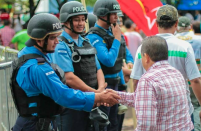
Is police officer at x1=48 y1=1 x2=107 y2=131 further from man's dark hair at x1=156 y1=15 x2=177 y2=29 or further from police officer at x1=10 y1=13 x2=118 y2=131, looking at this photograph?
man's dark hair at x1=156 y1=15 x2=177 y2=29

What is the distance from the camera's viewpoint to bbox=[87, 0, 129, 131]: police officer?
4980 millimetres

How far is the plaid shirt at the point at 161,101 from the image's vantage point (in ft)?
9.76

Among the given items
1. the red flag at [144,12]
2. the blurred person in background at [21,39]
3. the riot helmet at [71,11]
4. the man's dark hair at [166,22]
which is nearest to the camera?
the man's dark hair at [166,22]

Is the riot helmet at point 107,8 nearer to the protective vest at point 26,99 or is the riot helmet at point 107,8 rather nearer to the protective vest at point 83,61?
the protective vest at point 83,61

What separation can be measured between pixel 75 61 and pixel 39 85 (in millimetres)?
1133

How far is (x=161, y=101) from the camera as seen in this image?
9.98 ft

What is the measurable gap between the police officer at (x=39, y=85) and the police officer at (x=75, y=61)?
70 cm

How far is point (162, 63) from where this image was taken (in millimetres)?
3199

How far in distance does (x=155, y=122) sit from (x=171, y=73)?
0.49 m

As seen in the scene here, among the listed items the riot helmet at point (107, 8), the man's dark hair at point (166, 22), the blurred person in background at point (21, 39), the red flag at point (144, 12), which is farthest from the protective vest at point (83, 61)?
the blurred person in background at point (21, 39)

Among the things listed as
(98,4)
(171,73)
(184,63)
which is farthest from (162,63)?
(98,4)

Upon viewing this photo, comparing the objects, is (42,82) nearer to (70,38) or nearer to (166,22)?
(70,38)

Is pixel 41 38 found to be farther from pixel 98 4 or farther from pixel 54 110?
pixel 98 4

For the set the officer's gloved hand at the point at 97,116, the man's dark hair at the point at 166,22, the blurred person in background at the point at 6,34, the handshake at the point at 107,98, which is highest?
the man's dark hair at the point at 166,22
